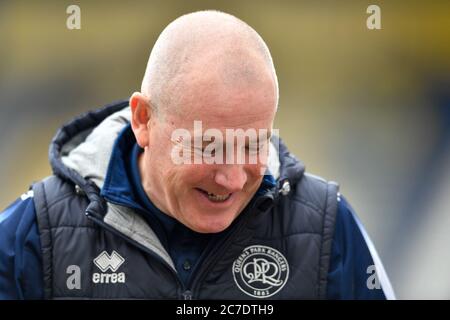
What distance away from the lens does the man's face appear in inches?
77.9

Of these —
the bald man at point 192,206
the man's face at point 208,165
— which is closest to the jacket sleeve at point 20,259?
the bald man at point 192,206

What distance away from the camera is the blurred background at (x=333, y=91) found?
394 centimetres

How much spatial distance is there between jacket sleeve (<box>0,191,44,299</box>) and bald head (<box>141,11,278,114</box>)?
0.51 metres

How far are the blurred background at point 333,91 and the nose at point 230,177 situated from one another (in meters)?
1.93

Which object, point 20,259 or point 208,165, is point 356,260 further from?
point 20,259

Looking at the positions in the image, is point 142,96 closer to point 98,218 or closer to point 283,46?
point 98,218

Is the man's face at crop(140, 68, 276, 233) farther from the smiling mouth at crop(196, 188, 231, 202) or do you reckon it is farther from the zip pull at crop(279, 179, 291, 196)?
the zip pull at crop(279, 179, 291, 196)

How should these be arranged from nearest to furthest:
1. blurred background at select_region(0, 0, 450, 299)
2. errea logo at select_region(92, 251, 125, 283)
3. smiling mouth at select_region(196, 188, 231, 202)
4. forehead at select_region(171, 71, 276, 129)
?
forehead at select_region(171, 71, 276, 129) < smiling mouth at select_region(196, 188, 231, 202) < errea logo at select_region(92, 251, 125, 283) < blurred background at select_region(0, 0, 450, 299)

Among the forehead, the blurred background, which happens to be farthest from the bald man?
the blurred background

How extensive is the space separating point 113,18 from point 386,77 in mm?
1470

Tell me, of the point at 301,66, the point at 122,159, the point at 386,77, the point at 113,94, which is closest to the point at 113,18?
the point at 113,94

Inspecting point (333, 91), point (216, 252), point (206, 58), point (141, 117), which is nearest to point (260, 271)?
point (216, 252)

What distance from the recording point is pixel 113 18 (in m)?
3.96

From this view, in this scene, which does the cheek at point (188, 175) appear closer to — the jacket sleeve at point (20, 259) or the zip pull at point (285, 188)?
the zip pull at point (285, 188)
